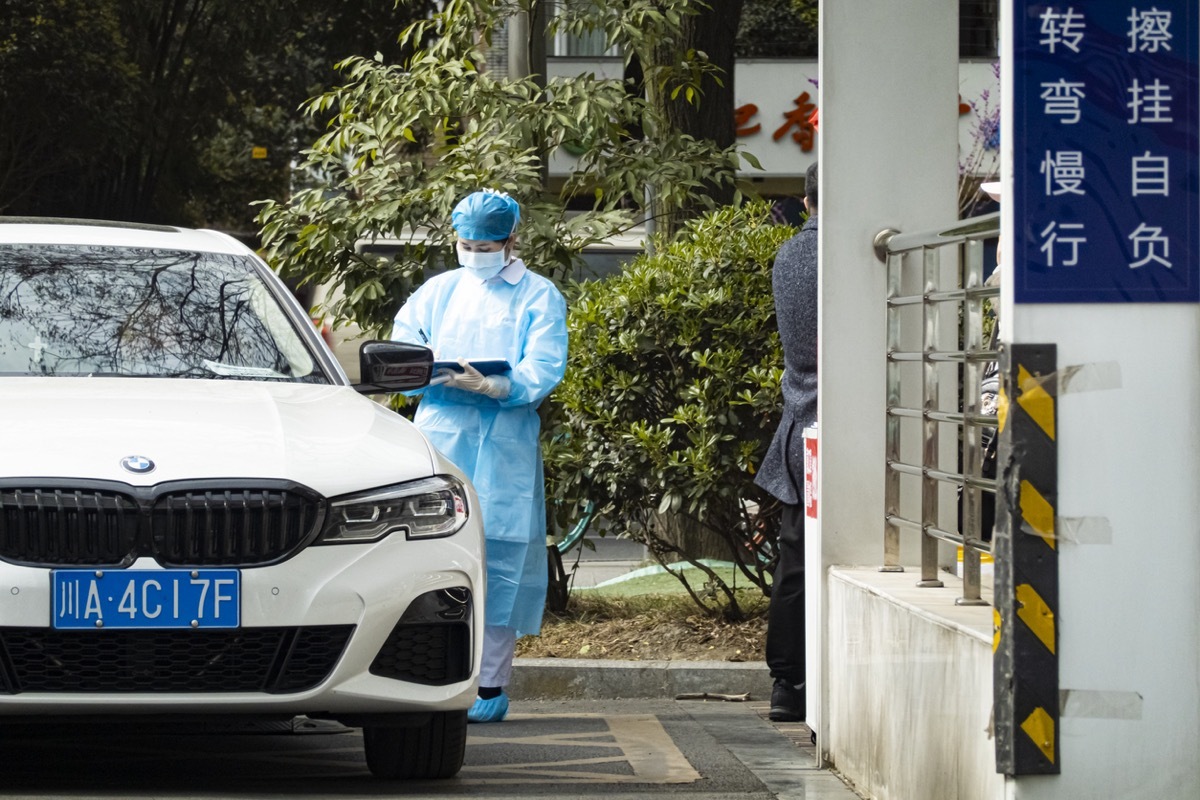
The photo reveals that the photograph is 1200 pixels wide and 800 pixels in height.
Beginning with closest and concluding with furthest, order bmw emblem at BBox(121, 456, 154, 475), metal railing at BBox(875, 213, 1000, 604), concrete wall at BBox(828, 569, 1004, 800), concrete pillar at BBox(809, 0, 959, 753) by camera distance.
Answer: concrete wall at BBox(828, 569, 1004, 800) < bmw emblem at BBox(121, 456, 154, 475) < metal railing at BBox(875, 213, 1000, 604) < concrete pillar at BBox(809, 0, 959, 753)

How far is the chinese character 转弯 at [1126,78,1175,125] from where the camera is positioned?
4012 mm

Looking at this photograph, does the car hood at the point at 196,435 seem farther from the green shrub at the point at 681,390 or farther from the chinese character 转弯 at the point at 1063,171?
the green shrub at the point at 681,390

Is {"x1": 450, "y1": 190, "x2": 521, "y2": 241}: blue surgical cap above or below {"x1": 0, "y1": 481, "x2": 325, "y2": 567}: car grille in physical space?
above

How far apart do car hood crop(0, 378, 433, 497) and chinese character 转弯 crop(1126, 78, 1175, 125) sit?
2025 mm

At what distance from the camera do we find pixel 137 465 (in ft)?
15.9

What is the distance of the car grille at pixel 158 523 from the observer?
4.73 metres

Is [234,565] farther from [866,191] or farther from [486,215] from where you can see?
[486,215]

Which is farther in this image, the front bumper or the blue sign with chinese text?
the front bumper

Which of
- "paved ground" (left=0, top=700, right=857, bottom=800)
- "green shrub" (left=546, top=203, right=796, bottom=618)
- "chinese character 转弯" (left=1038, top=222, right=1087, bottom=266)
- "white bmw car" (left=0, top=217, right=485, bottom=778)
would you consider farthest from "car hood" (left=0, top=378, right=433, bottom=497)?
Answer: "green shrub" (left=546, top=203, right=796, bottom=618)

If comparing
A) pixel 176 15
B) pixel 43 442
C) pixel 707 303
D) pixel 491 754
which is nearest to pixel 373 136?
pixel 707 303

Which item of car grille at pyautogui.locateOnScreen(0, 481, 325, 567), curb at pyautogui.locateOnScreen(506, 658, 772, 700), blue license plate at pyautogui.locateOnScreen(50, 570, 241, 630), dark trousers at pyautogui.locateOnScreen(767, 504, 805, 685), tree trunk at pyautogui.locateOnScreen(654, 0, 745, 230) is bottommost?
curb at pyautogui.locateOnScreen(506, 658, 772, 700)

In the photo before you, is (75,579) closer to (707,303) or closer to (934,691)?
(934,691)

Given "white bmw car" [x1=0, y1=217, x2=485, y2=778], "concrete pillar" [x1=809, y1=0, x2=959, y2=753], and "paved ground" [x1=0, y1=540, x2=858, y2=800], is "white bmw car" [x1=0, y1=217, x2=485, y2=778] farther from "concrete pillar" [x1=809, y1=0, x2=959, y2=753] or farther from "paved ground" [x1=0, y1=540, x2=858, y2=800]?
"concrete pillar" [x1=809, y1=0, x2=959, y2=753]

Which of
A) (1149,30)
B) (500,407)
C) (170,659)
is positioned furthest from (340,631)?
(1149,30)
